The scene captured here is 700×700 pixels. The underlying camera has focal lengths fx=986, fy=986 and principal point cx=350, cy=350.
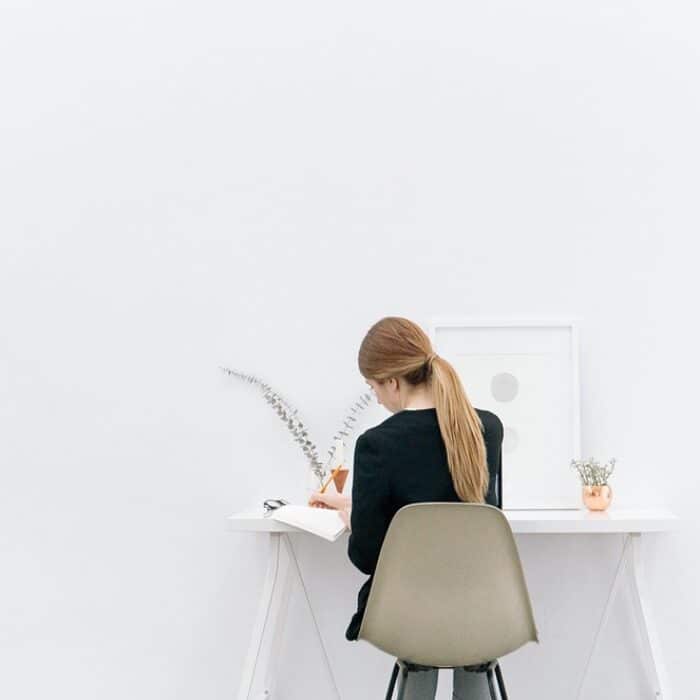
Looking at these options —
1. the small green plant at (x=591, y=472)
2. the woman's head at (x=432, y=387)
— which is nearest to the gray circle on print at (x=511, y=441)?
the small green plant at (x=591, y=472)

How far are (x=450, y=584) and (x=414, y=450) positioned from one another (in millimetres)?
294

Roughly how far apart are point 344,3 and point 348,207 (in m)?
0.66

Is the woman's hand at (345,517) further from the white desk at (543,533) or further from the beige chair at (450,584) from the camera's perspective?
the beige chair at (450,584)

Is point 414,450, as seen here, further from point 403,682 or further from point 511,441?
point 511,441

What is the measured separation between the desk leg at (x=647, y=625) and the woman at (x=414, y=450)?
2.28 ft

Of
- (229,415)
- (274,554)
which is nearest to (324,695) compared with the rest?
(274,554)

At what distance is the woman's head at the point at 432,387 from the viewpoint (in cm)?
215

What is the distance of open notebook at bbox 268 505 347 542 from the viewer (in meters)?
2.48

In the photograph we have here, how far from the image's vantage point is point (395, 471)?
214cm

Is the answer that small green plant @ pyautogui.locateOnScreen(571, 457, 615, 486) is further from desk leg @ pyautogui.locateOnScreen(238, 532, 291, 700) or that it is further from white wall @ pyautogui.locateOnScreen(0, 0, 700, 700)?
desk leg @ pyautogui.locateOnScreen(238, 532, 291, 700)

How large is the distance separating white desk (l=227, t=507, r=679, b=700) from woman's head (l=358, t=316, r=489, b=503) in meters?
0.48

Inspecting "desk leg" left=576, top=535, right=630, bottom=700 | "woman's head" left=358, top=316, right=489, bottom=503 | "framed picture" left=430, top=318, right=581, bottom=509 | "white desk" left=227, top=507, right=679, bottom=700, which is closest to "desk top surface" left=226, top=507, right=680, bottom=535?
"white desk" left=227, top=507, right=679, bottom=700

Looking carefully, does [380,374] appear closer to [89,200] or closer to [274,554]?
[274,554]

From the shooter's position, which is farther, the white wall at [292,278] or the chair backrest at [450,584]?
the white wall at [292,278]
